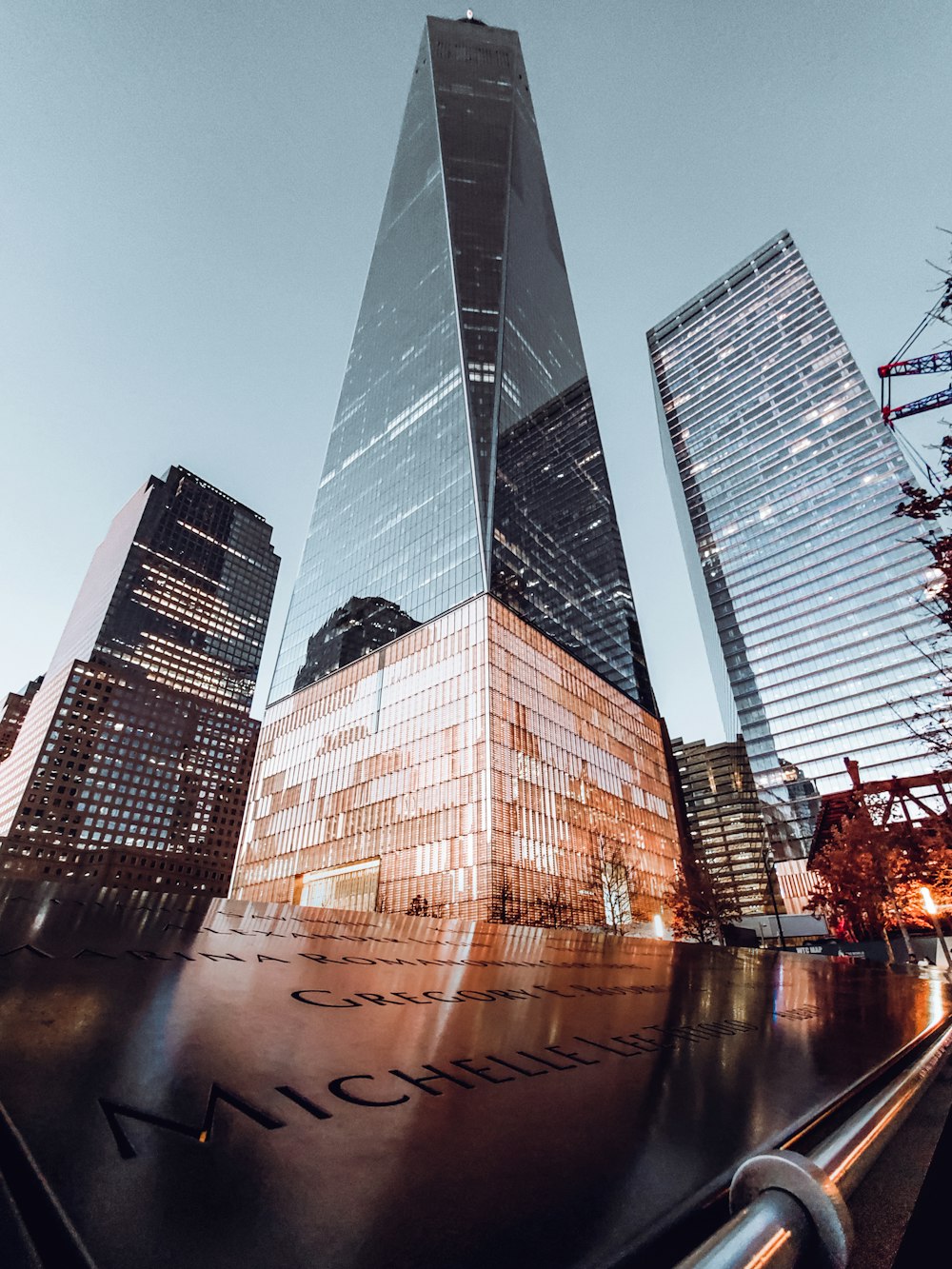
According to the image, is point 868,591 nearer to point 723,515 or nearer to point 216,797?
point 723,515

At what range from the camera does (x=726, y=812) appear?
150 meters

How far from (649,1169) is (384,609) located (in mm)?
63512

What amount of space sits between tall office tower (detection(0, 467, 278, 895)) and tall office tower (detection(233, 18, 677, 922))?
3512 inches

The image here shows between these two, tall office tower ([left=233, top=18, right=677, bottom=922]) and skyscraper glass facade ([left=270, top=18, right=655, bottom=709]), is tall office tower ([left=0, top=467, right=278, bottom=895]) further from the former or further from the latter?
skyscraper glass facade ([left=270, top=18, right=655, bottom=709])

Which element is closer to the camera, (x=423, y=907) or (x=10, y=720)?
(x=423, y=907)

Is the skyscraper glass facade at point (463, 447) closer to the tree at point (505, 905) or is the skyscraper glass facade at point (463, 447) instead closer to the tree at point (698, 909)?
the tree at point (698, 909)

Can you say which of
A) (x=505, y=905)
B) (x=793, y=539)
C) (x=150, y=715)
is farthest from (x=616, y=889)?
(x=150, y=715)

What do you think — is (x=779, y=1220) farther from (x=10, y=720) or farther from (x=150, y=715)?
(x=10, y=720)

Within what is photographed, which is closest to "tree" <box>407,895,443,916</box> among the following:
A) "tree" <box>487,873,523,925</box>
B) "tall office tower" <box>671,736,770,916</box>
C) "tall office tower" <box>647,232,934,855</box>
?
"tree" <box>487,873,523,925</box>

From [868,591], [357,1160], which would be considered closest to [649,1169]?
[357,1160]

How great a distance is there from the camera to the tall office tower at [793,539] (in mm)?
94938

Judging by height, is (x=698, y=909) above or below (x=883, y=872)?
below

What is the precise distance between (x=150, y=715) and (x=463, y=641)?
4889 inches

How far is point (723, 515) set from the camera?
415 feet
